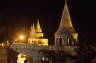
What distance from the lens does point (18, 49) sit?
2123cm

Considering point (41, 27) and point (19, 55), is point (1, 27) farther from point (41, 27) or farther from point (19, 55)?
point (41, 27)

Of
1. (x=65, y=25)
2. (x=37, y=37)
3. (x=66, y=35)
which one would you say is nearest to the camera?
(x=66, y=35)

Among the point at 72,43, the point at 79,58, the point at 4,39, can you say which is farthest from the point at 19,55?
the point at 79,58

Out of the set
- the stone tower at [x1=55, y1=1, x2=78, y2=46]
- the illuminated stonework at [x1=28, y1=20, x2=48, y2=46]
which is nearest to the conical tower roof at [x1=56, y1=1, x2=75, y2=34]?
the stone tower at [x1=55, y1=1, x2=78, y2=46]

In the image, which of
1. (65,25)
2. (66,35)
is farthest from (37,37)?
(66,35)

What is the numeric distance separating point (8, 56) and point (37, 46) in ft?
6.94

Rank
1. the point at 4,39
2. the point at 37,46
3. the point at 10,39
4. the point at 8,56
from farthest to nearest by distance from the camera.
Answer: the point at 10,39, the point at 4,39, the point at 37,46, the point at 8,56

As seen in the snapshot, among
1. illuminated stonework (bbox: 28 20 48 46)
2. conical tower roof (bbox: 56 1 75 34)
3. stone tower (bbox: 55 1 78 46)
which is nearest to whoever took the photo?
stone tower (bbox: 55 1 78 46)

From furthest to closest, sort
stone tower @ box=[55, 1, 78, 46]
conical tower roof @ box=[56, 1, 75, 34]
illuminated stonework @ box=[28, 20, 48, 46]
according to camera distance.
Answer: illuminated stonework @ box=[28, 20, 48, 46] < conical tower roof @ box=[56, 1, 75, 34] < stone tower @ box=[55, 1, 78, 46]

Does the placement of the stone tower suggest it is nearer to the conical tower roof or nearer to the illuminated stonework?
the conical tower roof

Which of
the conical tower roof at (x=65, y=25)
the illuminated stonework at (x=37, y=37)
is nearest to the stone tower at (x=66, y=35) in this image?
the conical tower roof at (x=65, y=25)

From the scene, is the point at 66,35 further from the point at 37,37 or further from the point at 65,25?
the point at 37,37

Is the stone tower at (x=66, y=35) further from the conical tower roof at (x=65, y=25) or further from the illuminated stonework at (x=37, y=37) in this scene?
the illuminated stonework at (x=37, y=37)

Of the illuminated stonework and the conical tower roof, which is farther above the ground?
the conical tower roof
